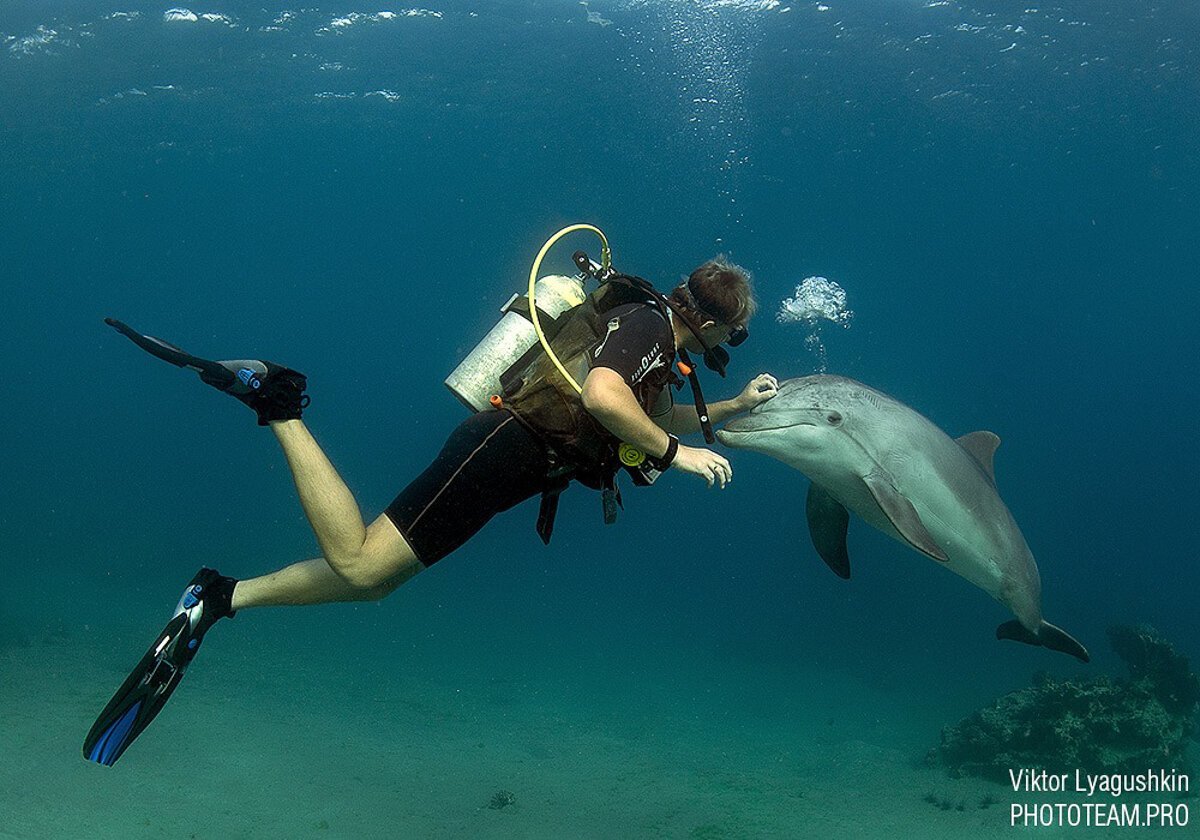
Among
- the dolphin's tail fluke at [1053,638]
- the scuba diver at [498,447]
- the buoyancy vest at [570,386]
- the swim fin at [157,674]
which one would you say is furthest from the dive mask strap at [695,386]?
the dolphin's tail fluke at [1053,638]

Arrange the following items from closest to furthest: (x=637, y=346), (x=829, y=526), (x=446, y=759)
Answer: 1. (x=637, y=346)
2. (x=829, y=526)
3. (x=446, y=759)

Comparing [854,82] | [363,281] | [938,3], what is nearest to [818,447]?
[938,3]

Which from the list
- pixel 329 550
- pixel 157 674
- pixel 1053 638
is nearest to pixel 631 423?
pixel 329 550

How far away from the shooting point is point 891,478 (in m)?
5.73

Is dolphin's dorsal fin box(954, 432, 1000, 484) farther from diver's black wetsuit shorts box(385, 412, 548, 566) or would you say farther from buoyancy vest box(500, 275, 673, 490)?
diver's black wetsuit shorts box(385, 412, 548, 566)

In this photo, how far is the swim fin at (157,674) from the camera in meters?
4.43

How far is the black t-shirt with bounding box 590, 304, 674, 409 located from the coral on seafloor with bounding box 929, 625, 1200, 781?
10182 mm

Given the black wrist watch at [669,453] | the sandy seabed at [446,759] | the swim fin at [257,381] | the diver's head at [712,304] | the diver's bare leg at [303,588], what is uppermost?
the diver's head at [712,304]

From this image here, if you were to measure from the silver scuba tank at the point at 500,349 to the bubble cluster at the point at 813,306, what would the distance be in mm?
44895

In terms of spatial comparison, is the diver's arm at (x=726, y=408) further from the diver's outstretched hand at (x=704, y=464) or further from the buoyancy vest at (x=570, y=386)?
the diver's outstretched hand at (x=704, y=464)

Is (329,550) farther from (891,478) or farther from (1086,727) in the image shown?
(1086,727)

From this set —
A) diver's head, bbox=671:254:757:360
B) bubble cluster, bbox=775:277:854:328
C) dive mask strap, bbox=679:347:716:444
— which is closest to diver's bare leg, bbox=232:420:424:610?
dive mask strap, bbox=679:347:716:444

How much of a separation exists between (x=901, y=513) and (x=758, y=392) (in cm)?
131

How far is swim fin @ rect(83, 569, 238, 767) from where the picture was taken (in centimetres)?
443
